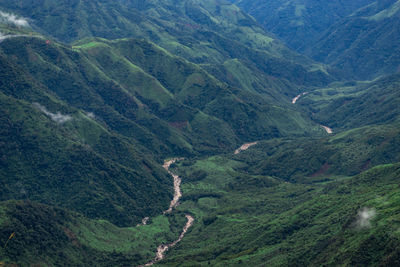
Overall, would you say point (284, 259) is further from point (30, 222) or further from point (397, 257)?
point (30, 222)

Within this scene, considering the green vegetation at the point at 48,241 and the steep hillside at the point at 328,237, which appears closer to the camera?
the steep hillside at the point at 328,237

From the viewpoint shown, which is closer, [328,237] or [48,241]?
[328,237]

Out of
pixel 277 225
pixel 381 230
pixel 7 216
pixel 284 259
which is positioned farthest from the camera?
pixel 277 225

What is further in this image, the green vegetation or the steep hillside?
the green vegetation

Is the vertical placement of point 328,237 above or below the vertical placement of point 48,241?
below

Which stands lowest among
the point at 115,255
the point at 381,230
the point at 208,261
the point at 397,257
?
the point at 397,257

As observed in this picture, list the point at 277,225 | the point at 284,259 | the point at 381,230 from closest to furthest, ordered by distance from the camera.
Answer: the point at 381,230
the point at 284,259
the point at 277,225

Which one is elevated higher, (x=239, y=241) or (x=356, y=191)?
(x=356, y=191)

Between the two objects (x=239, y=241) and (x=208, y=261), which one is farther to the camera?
(x=239, y=241)

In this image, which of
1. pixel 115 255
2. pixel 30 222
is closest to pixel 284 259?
pixel 115 255

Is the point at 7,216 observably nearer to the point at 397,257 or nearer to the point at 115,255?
the point at 115,255
